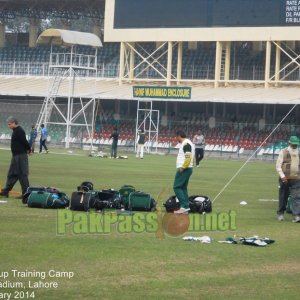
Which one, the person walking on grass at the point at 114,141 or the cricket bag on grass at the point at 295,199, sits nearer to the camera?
the cricket bag on grass at the point at 295,199

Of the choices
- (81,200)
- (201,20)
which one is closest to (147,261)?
(81,200)

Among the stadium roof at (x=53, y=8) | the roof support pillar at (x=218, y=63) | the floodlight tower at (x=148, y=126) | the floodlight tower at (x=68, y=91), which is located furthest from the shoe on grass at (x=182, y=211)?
the stadium roof at (x=53, y=8)

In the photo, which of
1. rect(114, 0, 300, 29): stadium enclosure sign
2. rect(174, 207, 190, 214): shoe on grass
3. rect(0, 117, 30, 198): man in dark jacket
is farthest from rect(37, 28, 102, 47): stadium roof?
rect(174, 207, 190, 214): shoe on grass

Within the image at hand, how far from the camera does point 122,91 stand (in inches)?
2640

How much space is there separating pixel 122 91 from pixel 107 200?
47067 mm

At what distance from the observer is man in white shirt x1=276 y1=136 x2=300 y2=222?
66.9 feet

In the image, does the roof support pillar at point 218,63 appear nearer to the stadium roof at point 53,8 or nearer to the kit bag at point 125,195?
the stadium roof at point 53,8

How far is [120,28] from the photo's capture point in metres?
69.9

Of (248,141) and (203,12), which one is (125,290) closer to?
(248,141)

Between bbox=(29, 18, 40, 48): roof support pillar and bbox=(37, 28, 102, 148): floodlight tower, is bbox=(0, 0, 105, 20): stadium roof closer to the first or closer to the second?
bbox=(29, 18, 40, 48): roof support pillar

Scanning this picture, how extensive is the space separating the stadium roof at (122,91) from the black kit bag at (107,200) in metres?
36.0

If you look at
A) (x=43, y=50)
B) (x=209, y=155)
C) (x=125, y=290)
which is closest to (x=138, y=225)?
(x=125, y=290)

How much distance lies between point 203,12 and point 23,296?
56.1 m

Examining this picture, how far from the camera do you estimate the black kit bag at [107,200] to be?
65.5ft
